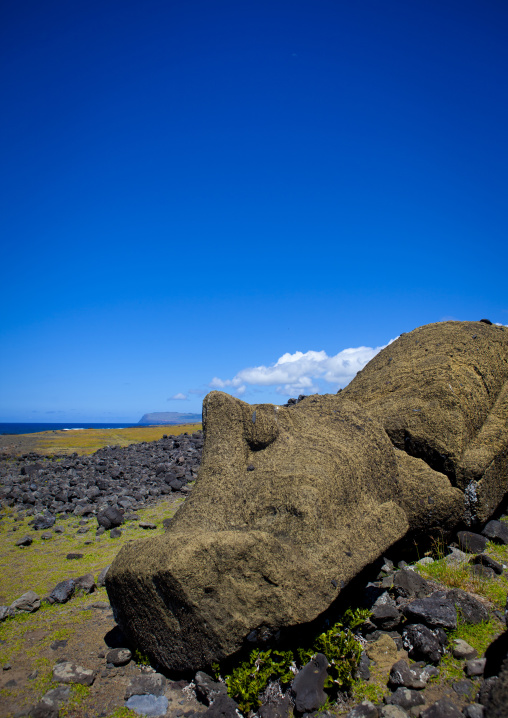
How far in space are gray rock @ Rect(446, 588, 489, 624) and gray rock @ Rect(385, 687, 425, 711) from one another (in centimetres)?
135

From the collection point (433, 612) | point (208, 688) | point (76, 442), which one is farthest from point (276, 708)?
point (76, 442)

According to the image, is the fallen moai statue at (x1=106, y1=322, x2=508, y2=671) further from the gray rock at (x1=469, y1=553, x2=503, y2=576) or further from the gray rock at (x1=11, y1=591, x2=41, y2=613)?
the gray rock at (x1=11, y1=591, x2=41, y2=613)

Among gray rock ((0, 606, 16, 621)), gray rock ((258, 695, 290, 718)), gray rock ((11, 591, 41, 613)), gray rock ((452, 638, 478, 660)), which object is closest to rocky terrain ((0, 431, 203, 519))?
gray rock ((11, 591, 41, 613))

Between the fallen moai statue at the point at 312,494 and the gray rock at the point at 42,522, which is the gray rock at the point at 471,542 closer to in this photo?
the fallen moai statue at the point at 312,494

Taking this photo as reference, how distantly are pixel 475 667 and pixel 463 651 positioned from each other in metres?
0.24

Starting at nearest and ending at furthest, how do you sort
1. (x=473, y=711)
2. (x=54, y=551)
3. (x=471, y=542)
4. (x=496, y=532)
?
1. (x=473, y=711)
2. (x=471, y=542)
3. (x=496, y=532)
4. (x=54, y=551)

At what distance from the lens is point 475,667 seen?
4527 mm

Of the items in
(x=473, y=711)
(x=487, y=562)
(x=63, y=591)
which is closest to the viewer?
(x=473, y=711)

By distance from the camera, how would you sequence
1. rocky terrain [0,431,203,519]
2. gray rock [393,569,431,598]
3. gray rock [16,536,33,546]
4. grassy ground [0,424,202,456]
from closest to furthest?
gray rock [393,569,431,598] < gray rock [16,536,33,546] < rocky terrain [0,431,203,519] < grassy ground [0,424,202,456]

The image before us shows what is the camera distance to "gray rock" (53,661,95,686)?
16.3 feet

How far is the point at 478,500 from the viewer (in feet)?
25.1

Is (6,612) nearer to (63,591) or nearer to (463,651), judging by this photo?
(63,591)

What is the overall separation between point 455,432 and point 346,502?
312 cm

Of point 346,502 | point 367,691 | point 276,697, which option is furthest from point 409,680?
point 346,502
